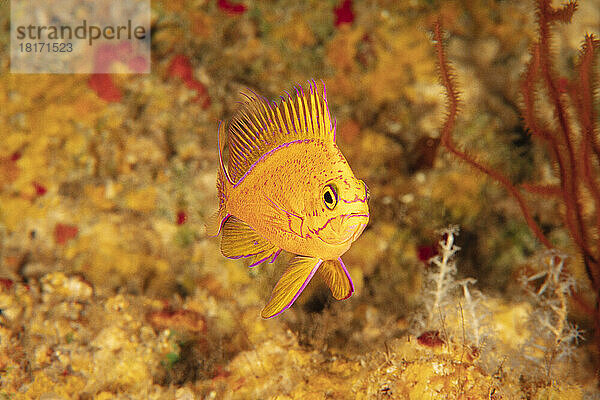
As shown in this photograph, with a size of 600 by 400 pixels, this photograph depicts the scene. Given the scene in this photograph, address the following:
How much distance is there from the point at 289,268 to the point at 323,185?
0.30 meters

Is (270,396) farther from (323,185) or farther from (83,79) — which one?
(83,79)

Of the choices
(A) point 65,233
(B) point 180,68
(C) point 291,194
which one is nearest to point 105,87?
(B) point 180,68

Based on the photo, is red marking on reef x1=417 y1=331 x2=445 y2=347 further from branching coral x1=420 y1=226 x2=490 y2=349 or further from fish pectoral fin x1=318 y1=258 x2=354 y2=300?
fish pectoral fin x1=318 y1=258 x2=354 y2=300

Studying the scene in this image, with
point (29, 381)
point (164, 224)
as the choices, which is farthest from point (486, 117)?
point (29, 381)

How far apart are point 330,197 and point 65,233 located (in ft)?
10.2

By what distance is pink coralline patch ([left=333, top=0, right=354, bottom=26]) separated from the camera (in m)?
4.31

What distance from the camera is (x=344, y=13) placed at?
4.32 metres

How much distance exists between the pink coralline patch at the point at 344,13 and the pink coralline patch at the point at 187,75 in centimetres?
168

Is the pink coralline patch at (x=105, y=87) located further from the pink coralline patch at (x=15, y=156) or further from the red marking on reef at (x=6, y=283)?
the red marking on reef at (x=6, y=283)

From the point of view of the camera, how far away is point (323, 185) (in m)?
1.20

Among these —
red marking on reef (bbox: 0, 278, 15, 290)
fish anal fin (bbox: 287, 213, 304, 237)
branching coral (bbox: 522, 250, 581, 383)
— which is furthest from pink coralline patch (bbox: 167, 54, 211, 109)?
branching coral (bbox: 522, 250, 581, 383)

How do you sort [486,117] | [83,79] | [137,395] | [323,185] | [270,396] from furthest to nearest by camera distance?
[486,117], [83,79], [137,395], [270,396], [323,185]

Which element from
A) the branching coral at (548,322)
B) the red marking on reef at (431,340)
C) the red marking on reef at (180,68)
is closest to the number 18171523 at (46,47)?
→ the red marking on reef at (180,68)

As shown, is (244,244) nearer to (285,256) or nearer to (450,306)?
(285,256)
